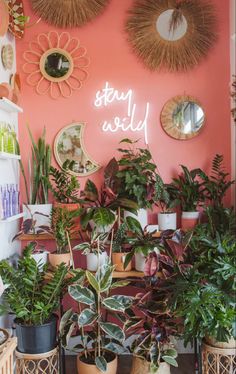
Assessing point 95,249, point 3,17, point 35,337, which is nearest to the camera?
point 35,337

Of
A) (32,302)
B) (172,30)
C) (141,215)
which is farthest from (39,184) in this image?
(172,30)

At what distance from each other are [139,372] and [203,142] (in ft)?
5.90

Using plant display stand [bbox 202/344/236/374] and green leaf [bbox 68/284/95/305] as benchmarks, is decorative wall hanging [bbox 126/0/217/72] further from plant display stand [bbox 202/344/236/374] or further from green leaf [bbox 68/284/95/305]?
plant display stand [bbox 202/344/236/374]

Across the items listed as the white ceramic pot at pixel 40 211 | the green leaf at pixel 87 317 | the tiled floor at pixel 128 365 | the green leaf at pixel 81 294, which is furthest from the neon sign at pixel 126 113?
the tiled floor at pixel 128 365

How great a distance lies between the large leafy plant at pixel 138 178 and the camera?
2689mm

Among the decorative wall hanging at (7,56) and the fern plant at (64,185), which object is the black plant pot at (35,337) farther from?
the decorative wall hanging at (7,56)

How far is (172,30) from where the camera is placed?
9.62ft

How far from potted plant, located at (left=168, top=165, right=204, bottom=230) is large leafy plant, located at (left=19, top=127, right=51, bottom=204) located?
983 millimetres

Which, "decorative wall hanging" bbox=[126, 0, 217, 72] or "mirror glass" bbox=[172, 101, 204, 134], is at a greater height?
"decorative wall hanging" bbox=[126, 0, 217, 72]

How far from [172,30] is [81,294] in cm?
214

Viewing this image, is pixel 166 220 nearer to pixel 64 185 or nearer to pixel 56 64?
pixel 64 185

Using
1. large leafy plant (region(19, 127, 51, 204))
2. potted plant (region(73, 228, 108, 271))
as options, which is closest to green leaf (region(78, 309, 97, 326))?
potted plant (region(73, 228, 108, 271))

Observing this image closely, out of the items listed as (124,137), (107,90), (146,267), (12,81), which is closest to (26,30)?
(12,81)

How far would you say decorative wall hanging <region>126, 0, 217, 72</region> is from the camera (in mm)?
2928
